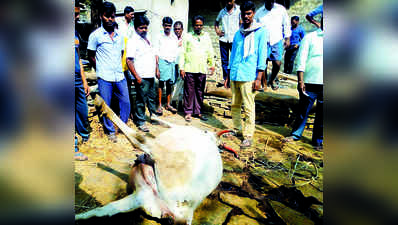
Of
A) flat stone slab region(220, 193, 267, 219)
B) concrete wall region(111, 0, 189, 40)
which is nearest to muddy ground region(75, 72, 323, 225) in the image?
flat stone slab region(220, 193, 267, 219)

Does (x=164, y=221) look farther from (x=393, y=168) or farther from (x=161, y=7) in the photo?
(x=161, y=7)

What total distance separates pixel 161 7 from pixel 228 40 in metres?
2.37

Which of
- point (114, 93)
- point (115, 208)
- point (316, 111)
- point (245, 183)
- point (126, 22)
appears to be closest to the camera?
point (115, 208)

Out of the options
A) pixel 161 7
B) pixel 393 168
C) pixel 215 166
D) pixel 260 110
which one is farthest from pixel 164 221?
pixel 161 7

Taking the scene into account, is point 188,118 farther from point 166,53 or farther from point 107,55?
point 107,55

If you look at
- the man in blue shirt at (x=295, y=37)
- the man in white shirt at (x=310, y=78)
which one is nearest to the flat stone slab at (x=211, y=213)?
the man in white shirt at (x=310, y=78)

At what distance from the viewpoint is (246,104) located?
3.83 m

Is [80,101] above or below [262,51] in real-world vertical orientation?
below

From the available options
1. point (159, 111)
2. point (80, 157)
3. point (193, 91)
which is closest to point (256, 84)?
point (193, 91)

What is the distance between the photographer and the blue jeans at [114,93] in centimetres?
350

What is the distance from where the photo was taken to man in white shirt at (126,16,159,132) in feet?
13.4

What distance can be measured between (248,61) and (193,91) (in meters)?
1.93

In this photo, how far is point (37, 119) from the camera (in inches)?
19.8

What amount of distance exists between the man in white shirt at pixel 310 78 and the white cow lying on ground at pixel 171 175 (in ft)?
9.57
